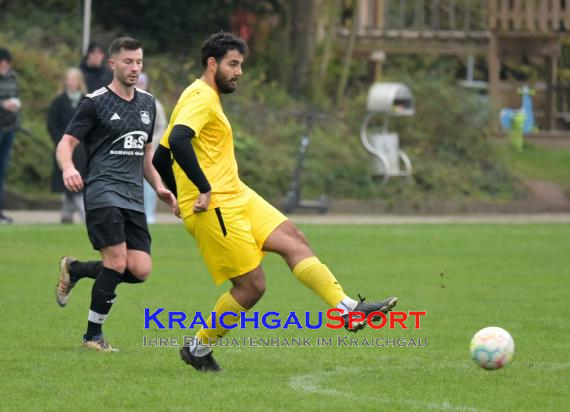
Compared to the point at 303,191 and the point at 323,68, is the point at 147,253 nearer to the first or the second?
the point at 303,191

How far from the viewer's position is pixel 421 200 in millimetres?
24062

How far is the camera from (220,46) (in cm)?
802

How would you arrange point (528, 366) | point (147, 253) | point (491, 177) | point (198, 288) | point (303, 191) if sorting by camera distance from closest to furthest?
1. point (528, 366)
2. point (147, 253)
3. point (198, 288)
4. point (303, 191)
5. point (491, 177)

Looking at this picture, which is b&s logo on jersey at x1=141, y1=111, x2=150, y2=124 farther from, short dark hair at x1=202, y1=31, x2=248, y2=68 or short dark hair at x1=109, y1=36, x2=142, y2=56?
short dark hair at x1=202, y1=31, x2=248, y2=68

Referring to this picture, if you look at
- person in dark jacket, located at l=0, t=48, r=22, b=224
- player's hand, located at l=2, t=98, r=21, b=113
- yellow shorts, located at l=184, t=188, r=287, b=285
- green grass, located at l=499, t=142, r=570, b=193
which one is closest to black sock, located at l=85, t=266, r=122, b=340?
yellow shorts, located at l=184, t=188, r=287, b=285

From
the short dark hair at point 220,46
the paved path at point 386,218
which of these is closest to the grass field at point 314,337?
the short dark hair at point 220,46

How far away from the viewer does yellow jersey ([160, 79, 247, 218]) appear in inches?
313

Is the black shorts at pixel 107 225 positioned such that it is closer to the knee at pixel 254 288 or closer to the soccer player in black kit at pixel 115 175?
the soccer player in black kit at pixel 115 175

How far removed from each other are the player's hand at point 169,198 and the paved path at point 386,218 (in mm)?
10582

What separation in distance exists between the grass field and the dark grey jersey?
3.33 ft

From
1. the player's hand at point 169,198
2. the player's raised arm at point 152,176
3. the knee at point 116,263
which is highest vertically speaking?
the player's raised arm at point 152,176

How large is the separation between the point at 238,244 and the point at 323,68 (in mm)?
20755

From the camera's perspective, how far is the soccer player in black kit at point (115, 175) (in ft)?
29.1

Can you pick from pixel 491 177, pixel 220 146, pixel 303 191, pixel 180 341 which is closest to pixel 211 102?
pixel 220 146
